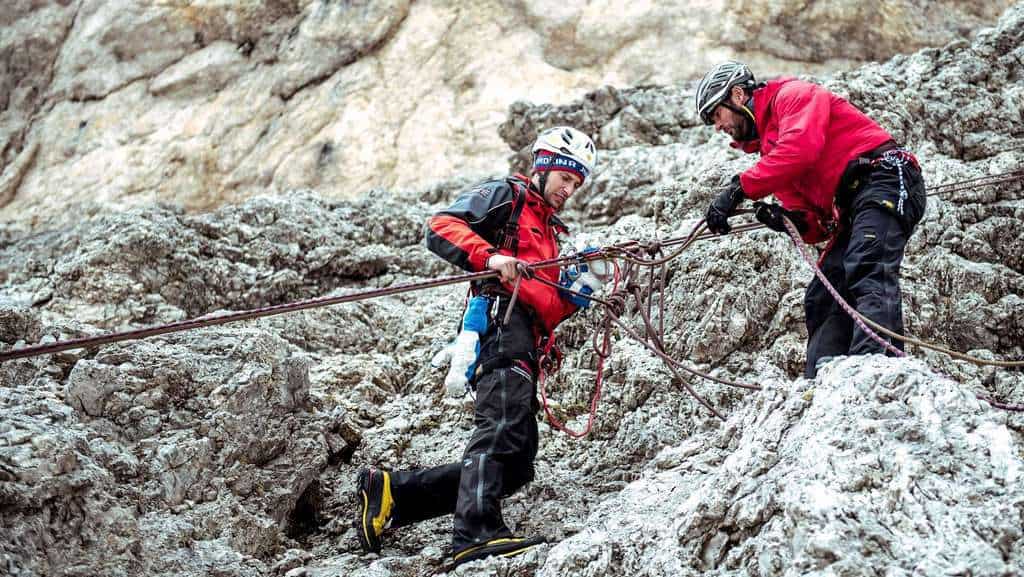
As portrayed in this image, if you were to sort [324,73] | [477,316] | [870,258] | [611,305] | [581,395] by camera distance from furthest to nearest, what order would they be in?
[324,73] < [581,395] < [611,305] < [477,316] < [870,258]

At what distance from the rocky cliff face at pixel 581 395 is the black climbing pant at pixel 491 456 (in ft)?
0.84

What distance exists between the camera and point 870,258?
517 cm

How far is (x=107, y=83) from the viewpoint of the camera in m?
14.4

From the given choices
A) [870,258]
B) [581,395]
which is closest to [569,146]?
[581,395]

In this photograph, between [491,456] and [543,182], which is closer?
[491,456]

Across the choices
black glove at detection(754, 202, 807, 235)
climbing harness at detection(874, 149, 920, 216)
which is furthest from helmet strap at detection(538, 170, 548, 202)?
climbing harness at detection(874, 149, 920, 216)

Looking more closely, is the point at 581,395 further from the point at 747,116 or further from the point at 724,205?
the point at 747,116

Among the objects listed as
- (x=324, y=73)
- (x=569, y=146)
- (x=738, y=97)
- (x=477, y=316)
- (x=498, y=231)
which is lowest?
(x=324, y=73)

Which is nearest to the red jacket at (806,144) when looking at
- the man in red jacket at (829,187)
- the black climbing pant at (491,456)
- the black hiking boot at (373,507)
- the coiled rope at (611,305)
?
the man in red jacket at (829,187)

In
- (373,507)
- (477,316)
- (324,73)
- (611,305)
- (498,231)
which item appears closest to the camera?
(373,507)

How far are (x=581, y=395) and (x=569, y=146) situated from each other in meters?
1.85

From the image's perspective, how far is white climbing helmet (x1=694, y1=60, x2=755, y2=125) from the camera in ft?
18.9

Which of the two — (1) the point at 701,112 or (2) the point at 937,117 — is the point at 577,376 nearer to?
(1) the point at 701,112

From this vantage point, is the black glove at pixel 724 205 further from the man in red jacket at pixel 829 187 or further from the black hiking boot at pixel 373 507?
the black hiking boot at pixel 373 507
